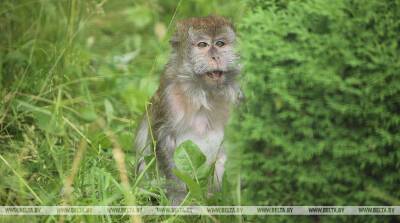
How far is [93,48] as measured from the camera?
7.83 metres

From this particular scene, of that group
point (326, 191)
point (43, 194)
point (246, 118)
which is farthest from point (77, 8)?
point (326, 191)

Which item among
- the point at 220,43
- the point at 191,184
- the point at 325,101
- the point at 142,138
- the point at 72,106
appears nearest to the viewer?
the point at 325,101

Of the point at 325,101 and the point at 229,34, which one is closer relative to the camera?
the point at 325,101

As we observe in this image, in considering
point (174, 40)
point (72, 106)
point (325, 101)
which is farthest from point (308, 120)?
point (72, 106)

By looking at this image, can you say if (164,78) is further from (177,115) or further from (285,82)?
(285,82)

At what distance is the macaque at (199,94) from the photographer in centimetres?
518

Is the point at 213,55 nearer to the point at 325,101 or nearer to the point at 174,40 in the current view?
the point at 174,40

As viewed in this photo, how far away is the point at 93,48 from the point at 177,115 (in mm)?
2761

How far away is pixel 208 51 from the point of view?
521 cm

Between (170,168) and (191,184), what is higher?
(191,184)

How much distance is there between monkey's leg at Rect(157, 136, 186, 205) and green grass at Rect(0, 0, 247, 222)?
151mm

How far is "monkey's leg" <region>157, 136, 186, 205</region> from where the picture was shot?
5008mm

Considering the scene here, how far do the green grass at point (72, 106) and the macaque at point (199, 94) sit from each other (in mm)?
217

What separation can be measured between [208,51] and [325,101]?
1.96 meters
